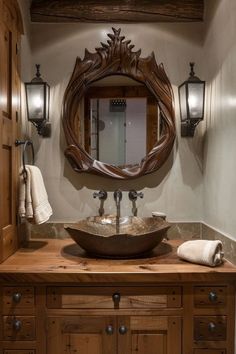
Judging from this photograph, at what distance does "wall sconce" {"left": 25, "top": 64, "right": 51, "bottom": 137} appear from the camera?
2018mm

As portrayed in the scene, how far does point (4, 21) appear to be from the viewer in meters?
1.66

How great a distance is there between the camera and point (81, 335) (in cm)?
155

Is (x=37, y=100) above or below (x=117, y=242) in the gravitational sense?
above

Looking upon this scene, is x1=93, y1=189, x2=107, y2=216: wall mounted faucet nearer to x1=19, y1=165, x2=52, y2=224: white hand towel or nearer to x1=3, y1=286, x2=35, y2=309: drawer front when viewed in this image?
x1=19, y1=165, x2=52, y2=224: white hand towel

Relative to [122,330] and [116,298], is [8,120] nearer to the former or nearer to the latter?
[116,298]

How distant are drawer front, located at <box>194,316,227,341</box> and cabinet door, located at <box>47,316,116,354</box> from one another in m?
0.40

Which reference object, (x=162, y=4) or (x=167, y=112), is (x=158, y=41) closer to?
(x=162, y=4)

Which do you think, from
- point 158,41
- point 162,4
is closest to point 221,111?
point 158,41

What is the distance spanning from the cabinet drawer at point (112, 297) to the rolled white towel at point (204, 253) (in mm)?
173

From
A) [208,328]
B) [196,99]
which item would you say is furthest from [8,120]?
[208,328]

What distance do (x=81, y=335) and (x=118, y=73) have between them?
1.56m

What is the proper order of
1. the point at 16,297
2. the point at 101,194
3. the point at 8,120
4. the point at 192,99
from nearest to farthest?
the point at 16,297, the point at 8,120, the point at 192,99, the point at 101,194

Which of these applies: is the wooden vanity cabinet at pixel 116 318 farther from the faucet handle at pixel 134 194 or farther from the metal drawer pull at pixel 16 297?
the faucet handle at pixel 134 194

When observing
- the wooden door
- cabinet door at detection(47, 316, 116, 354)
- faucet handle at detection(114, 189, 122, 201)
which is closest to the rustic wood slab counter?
cabinet door at detection(47, 316, 116, 354)
